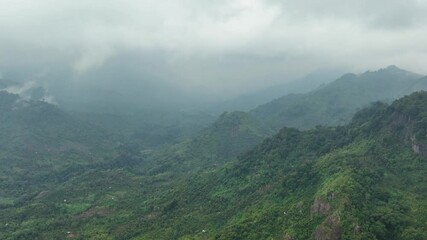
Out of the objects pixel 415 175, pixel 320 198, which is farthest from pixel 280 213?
pixel 415 175

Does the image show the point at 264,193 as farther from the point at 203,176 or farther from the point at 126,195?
the point at 126,195

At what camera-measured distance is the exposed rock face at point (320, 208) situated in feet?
290

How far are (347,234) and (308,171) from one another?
1325 inches

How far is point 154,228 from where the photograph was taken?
114m

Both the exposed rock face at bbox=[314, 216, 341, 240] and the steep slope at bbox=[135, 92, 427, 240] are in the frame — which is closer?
the exposed rock face at bbox=[314, 216, 341, 240]

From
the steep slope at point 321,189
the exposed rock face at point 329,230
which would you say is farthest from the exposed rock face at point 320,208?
the exposed rock face at point 329,230

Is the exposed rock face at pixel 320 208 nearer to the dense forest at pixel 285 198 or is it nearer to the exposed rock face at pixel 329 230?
the dense forest at pixel 285 198

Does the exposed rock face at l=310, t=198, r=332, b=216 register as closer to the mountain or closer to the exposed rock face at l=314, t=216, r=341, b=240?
the mountain

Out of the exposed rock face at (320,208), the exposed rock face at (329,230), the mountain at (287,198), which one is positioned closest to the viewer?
the exposed rock face at (329,230)

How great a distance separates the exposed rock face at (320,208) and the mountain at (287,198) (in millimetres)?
210

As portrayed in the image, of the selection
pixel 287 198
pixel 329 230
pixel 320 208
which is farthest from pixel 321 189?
pixel 329 230

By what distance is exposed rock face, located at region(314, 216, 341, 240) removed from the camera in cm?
8094

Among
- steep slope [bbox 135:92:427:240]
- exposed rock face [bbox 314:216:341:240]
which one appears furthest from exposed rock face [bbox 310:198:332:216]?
exposed rock face [bbox 314:216:341:240]

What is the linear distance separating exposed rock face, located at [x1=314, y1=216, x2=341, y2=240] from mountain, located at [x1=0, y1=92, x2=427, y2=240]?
0.17 metres
